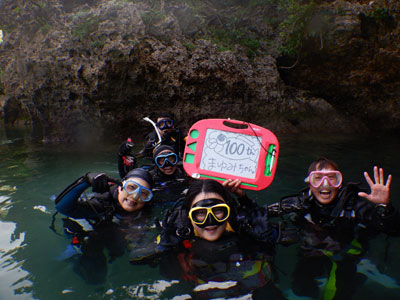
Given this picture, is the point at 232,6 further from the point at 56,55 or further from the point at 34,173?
the point at 34,173

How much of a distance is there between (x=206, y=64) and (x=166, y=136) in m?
4.40

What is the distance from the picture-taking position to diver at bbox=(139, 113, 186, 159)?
5.00 meters

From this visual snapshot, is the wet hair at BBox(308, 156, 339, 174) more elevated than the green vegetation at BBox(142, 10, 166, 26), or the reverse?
the green vegetation at BBox(142, 10, 166, 26)

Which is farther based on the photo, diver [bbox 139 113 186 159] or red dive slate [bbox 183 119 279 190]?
diver [bbox 139 113 186 159]

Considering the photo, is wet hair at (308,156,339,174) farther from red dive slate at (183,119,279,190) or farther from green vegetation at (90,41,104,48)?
green vegetation at (90,41,104,48)

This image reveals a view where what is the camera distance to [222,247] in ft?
8.25

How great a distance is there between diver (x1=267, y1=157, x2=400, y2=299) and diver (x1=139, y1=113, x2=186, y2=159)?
8.06ft

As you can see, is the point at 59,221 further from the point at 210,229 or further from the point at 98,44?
the point at 98,44

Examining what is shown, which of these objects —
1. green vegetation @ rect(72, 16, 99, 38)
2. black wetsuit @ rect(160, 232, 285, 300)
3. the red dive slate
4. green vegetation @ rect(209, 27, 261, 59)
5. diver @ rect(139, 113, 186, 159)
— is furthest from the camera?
green vegetation @ rect(209, 27, 261, 59)

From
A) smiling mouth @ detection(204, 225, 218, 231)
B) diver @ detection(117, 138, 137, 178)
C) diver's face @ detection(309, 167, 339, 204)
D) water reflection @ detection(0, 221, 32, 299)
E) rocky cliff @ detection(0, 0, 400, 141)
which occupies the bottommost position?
water reflection @ detection(0, 221, 32, 299)

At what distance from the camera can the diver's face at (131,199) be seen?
322cm

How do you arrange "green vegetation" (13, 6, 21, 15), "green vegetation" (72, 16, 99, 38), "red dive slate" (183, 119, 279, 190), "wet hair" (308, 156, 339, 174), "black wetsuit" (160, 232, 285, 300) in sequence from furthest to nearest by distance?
"green vegetation" (13, 6, 21, 15) → "green vegetation" (72, 16, 99, 38) → "wet hair" (308, 156, 339, 174) → "red dive slate" (183, 119, 279, 190) → "black wetsuit" (160, 232, 285, 300)

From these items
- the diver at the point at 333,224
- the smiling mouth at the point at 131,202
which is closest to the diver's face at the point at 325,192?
the diver at the point at 333,224

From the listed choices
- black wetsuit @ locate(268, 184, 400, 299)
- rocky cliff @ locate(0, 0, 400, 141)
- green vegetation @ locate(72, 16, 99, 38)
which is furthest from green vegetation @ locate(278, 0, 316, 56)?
black wetsuit @ locate(268, 184, 400, 299)
